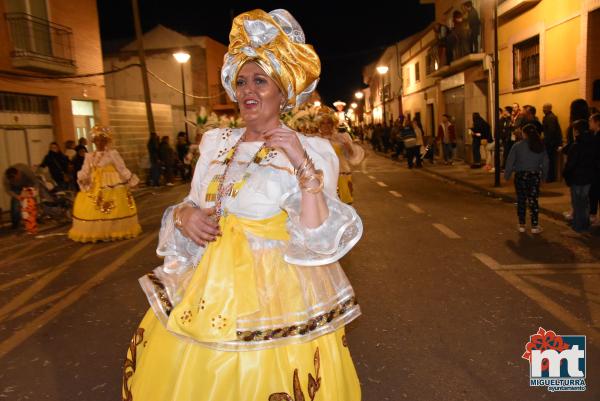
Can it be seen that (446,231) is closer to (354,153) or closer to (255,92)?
(354,153)

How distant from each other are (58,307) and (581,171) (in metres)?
6.96

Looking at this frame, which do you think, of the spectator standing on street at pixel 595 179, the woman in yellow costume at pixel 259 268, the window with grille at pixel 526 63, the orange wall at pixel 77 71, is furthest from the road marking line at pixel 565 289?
the orange wall at pixel 77 71

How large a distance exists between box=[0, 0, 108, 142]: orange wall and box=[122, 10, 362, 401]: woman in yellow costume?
543 inches

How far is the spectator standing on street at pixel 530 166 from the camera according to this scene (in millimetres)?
7902

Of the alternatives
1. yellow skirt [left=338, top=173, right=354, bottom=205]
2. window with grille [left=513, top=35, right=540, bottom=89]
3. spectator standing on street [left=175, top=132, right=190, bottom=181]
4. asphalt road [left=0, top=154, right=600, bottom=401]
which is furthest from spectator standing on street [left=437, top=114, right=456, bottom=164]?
yellow skirt [left=338, top=173, right=354, bottom=205]

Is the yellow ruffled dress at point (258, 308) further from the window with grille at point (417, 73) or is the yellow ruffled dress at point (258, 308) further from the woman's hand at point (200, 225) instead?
the window with grille at point (417, 73)

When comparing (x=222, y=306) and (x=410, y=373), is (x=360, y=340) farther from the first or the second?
(x=222, y=306)

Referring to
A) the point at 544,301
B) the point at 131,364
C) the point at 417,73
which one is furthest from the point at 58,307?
the point at 417,73

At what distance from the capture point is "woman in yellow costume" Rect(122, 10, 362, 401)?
2.02 meters

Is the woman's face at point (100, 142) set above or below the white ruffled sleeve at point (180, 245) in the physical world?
above

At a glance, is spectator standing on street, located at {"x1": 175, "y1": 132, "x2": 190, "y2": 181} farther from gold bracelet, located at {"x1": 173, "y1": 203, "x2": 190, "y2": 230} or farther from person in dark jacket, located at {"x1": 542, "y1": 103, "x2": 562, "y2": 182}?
gold bracelet, located at {"x1": 173, "y1": 203, "x2": 190, "y2": 230}

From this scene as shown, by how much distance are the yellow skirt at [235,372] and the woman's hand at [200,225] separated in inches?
15.7

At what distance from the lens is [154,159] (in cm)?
1814

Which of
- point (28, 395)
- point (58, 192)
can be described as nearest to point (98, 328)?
point (28, 395)
